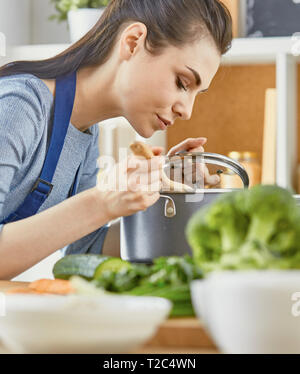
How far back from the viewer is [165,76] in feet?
4.09

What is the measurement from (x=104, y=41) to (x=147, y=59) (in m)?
0.11

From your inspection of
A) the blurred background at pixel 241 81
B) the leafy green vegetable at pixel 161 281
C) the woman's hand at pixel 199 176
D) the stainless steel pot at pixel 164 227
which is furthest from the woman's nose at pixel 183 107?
the leafy green vegetable at pixel 161 281

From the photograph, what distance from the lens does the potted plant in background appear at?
2094 millimetres

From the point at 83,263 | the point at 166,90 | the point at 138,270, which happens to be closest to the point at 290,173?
the point at 166,90

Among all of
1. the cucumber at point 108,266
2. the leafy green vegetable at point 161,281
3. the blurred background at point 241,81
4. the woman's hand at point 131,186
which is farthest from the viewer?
the blurred background at point 241,81

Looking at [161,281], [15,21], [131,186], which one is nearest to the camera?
[161,281]

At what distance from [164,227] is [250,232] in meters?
0.54

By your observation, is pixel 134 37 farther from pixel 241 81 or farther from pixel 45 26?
pixel 45 26

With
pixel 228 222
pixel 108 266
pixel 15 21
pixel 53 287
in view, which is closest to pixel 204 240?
pixel 228 222

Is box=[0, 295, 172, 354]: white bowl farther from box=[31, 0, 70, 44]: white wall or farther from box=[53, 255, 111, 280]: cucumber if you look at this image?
box=[31, 0, 70, 44]: white wall

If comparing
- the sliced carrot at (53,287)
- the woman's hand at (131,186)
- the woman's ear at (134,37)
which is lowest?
the sliced carrot at (53,287)

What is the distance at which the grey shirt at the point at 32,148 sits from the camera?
1.03 metres

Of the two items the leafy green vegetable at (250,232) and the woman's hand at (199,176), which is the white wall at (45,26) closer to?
the woman's hand at (199,176)

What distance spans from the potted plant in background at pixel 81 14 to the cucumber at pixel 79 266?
1448 mm
